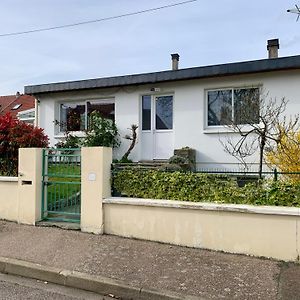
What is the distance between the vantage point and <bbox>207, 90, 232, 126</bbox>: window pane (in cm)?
1066

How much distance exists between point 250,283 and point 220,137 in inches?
259

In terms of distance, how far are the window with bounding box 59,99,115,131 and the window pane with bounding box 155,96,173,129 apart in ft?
5.48

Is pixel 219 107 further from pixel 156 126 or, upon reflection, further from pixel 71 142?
pixel 71 142

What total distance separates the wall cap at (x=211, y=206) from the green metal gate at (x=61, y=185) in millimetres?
830

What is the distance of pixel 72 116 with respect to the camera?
44.0ft

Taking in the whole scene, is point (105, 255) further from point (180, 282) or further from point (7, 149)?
point (7, 149)

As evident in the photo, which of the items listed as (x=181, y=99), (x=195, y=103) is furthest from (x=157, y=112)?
(x=195, y=103)

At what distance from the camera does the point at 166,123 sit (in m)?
11.8

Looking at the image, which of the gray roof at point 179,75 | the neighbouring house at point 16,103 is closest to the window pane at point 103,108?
the gray roof at point 179,75

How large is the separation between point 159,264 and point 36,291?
1.64m

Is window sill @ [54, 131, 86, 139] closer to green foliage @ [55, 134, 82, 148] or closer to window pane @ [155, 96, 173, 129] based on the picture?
green foliage @ [55, 134, 82, 148]

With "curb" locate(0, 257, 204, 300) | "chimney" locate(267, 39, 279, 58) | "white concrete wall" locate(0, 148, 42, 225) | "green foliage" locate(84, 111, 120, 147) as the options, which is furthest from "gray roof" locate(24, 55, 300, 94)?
"curb" locate(0, 257, 204, 300)

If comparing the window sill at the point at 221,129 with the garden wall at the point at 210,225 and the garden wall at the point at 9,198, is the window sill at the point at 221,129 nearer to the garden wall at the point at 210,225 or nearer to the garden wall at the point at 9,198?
the garden wall at the point at 210,225

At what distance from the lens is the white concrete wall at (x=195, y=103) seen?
32.3 ft
